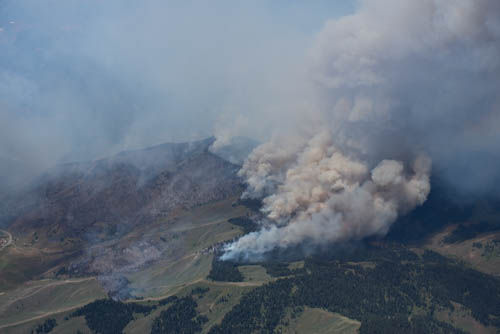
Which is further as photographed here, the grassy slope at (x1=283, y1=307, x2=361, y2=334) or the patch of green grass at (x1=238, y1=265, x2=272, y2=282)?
the patch of green grass at (x1=238, y1=265, x2=272, y2=282)

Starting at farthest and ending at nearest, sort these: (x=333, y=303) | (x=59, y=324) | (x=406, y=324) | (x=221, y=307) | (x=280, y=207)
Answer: (x=280, y=207) < (x=59, y=324) < (x=221, y=307) < (x=333, y=303) < (x=406, y=324)

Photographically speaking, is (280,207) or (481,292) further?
(280,207)

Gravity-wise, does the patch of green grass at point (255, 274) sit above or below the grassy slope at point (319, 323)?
above

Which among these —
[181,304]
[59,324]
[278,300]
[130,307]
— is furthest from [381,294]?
[59,324]

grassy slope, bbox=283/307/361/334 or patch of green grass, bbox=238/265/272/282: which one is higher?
patch of green grass, bbox=238/265/272/282

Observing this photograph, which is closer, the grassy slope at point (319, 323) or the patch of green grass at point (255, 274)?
the grassy slope at point (319, 323)

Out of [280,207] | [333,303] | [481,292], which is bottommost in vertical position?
[481,292]

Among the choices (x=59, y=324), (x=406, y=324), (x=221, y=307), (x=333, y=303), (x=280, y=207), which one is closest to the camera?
(x=406, y=324)

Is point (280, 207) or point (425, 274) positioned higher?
point (280, 207)

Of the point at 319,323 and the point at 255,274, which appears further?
the point at 255,274

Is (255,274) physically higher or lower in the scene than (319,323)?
higher

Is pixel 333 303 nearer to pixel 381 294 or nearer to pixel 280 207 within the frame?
pixel 381 294
